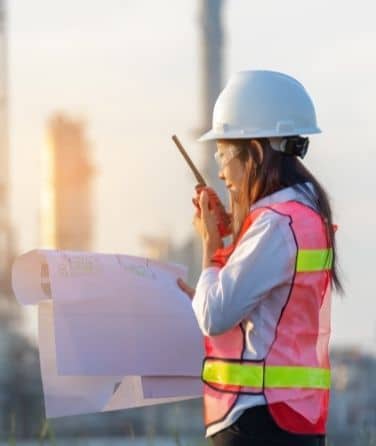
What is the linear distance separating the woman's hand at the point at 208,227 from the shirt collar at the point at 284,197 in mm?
109

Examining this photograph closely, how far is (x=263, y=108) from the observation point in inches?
137

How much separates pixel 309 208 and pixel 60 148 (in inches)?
1303

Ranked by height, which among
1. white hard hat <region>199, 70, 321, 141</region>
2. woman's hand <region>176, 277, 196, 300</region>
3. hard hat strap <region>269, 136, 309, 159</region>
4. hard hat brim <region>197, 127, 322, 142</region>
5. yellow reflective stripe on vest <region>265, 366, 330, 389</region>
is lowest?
yellow reflective stripe on vest <region>265, 366, 330, 389</region>

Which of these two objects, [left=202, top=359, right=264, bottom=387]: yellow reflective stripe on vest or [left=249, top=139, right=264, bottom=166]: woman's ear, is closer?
→ [left=202, top=359, right=264, bottom=387]: yellow reflective stripe on vest

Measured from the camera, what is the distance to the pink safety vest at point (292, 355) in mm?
3307

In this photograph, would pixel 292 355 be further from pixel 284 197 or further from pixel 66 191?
pixel 66 191

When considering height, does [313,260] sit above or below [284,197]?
below

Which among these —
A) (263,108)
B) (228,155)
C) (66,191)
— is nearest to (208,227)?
(228,155)

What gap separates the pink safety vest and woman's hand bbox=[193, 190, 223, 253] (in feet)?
0.10

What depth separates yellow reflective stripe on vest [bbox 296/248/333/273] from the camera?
3.31 meters

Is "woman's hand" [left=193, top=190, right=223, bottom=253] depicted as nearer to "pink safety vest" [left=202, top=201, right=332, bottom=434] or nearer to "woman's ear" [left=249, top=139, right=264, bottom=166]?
"pink safety vest" [left=202, top=201, right=332, bottom=434]

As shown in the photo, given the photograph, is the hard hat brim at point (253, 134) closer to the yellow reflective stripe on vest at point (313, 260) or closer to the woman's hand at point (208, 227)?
the woman's hand at point (208, 227)

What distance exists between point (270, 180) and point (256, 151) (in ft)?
0.27


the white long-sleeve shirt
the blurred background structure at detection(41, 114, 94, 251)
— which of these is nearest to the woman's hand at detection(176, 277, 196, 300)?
the white long-sleeve shirt
